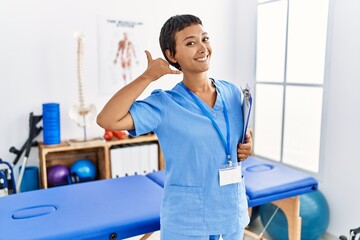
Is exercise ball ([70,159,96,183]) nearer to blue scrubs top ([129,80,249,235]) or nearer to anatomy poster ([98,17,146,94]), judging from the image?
anatomy poster ([98,17,146,94])

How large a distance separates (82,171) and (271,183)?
1.71 meters

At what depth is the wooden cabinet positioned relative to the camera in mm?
2834

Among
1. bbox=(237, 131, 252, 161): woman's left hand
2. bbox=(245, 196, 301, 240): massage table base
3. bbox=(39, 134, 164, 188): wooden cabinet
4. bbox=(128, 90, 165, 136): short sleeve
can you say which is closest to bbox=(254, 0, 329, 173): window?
bbox=(245, 196, 301, 240): massage table base

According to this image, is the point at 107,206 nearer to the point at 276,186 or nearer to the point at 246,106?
the point at 246,106

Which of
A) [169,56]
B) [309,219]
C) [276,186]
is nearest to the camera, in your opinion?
[169,56]

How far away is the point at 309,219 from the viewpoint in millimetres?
2588

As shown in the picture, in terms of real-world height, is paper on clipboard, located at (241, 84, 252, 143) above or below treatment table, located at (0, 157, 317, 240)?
above

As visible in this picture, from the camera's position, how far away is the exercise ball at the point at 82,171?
2955mm

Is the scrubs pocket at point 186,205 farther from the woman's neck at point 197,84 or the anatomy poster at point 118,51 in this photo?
the anatomy poster at point 118,51

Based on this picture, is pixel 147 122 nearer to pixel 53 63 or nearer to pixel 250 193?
pixel 250 193

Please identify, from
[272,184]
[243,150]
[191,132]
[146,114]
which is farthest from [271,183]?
[146,114]

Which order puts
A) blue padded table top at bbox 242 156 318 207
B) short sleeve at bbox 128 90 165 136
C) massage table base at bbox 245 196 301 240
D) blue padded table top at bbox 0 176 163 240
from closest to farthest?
short sleeve at bbox 128 90 165 136
blue padded table top at bbox 0 176 163 240
blue padded table top at bbox 242 156 318 207
massage table base at bbox 245 196 301 240

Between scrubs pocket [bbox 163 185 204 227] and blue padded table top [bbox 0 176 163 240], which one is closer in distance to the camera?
scrubs pocket [bbox 163 185 204 227]

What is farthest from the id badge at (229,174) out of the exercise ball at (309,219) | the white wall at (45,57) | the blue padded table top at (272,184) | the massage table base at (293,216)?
the white wall at (45,57)
